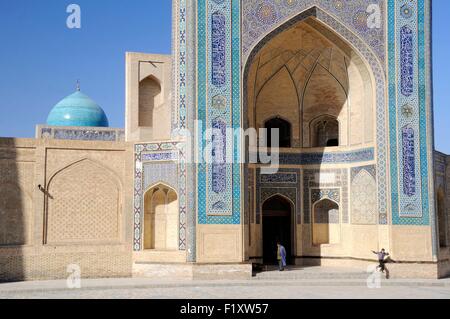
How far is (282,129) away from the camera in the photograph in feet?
52.4

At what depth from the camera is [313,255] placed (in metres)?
15.2

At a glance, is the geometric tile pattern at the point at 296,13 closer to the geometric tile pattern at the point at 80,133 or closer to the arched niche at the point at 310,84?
the arched niche at the point at 310,84

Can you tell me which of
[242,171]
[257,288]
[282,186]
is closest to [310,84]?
[282,186]

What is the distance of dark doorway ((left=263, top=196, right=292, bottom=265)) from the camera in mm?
15430

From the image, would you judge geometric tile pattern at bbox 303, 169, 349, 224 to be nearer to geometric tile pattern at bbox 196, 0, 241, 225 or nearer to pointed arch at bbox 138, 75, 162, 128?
geometric tile pattern at bbox 196, 0, 241, 225

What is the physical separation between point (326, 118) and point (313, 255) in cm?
344

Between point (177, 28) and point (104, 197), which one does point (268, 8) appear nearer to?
point (177, 28)

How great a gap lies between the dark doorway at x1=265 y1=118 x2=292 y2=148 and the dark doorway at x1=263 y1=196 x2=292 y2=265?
144 centimetres

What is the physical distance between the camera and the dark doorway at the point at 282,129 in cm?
1586

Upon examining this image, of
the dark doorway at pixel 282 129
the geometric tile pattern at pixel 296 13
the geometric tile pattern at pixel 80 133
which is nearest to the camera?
the geometric tile pattern at pixel 296 13

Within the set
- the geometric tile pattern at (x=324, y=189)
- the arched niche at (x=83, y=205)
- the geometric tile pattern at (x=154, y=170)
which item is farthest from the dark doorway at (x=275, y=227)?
the arched niche at (x=83, y=205)

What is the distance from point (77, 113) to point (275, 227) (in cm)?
915

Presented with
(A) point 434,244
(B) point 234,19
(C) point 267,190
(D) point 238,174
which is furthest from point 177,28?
(A) point 434,244

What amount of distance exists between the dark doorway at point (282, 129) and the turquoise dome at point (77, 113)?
788 cm
